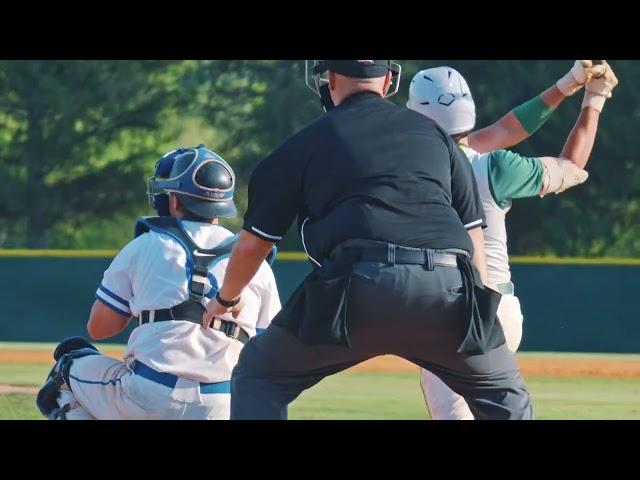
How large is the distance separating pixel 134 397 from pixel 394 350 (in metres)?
1.29

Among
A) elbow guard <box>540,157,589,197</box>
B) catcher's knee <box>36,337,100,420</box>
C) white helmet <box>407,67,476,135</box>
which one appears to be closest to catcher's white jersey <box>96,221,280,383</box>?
catcher's knee <box>36,337,100,420</box>

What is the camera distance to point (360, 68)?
18.5 feet

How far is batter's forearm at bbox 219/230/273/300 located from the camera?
5430 mm

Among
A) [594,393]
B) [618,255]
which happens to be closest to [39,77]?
[618,255]

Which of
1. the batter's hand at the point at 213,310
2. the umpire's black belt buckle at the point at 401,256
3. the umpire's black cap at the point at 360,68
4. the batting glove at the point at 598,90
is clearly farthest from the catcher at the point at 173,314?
the batting glove at the point at 598,90

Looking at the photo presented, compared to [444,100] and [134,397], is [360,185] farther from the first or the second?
[444,100]

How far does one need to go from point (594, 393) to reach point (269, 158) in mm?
7919

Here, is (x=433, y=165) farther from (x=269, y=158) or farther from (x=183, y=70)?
(x=183, y=70)

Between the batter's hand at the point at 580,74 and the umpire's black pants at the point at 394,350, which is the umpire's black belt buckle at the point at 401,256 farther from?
the batter's hand at the point at 580,74

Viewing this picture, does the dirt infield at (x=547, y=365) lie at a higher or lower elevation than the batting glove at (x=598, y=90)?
lower

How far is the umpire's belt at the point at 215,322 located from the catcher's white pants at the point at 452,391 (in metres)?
1.11

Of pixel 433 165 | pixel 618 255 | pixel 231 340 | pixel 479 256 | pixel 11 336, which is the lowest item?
pixel 618 255

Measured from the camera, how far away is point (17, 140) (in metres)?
34.2

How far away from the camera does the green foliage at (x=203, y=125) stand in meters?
28.2
